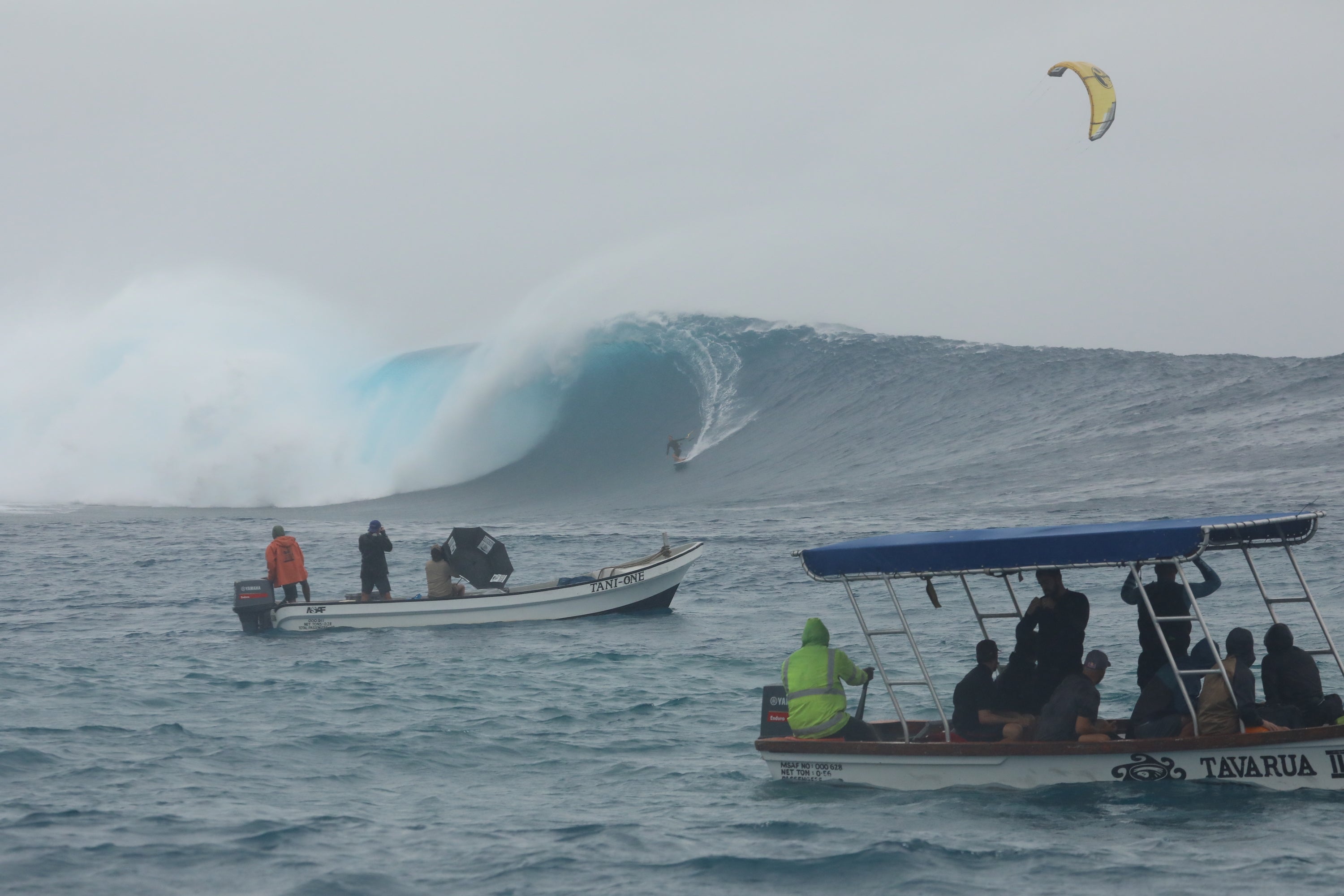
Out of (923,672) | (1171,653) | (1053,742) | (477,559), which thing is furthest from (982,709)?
(477,559)

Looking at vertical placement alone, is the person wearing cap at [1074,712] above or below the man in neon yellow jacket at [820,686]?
below

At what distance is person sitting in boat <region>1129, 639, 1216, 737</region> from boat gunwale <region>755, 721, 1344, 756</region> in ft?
0.51

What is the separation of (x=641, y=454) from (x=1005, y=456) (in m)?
12.6

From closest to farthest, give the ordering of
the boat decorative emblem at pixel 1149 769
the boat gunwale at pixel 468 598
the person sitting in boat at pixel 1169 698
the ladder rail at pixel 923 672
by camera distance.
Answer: the boat decorative emblem at pixel 1149 769
the person sitting in boat at pixel 1169 698
the ladder rail at pixel 923 672
the boat gunwale at pixel 468 598

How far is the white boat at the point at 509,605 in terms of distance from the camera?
1566 cm

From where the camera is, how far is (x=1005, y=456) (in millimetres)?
29078

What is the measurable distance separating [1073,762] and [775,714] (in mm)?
2005

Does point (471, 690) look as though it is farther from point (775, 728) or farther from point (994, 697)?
point (994, 697)

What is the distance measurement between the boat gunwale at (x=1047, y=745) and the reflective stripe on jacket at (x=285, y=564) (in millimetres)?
9666

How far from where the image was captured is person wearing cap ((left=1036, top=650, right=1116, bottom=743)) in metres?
7.33

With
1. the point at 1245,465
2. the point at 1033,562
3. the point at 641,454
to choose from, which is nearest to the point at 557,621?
the point at 1033,562

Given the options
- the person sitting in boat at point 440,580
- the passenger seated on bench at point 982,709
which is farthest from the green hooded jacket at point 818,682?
the person sitting in boat at point 440,580

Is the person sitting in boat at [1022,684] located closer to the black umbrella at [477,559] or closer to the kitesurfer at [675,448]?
the black umbrella at [477,559]

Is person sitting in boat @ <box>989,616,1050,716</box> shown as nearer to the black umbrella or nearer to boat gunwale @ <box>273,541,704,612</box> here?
boat gunwale @ <box>273,541,704,612</box>
